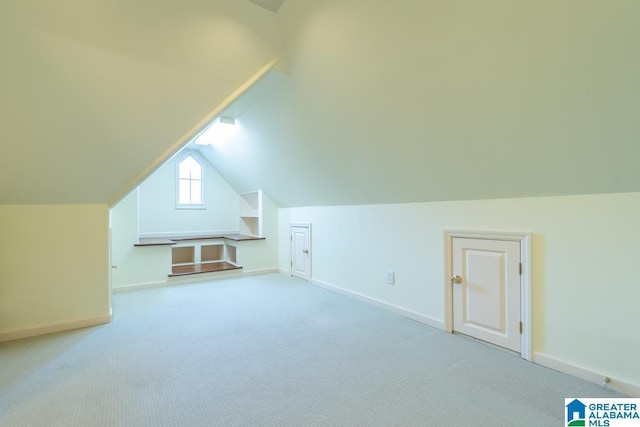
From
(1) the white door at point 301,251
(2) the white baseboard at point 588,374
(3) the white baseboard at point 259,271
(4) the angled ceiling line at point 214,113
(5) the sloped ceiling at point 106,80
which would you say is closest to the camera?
(2) the white baseboard at point 588,374

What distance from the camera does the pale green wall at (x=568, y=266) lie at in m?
1.80

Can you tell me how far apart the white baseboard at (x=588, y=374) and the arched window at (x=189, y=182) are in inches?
226

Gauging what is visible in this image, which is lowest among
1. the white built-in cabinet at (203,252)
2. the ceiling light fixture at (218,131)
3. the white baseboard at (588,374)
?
the white baseboard at (588,374)

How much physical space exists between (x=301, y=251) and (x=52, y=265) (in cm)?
305

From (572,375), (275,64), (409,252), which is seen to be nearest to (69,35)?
(275,64)

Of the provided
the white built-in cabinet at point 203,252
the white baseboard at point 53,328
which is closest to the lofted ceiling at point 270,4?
the white baseboard at point 53,328

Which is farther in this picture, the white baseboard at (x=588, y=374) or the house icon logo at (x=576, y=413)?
the white baseboard at (x=588, y=374)

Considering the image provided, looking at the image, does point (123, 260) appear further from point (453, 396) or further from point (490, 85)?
point (490, 85)

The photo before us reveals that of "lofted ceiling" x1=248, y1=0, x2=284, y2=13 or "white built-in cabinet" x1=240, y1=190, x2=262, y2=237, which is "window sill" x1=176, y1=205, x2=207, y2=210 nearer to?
"white built-in cabinet" x1=240, y1=190, x2=262, y2=237

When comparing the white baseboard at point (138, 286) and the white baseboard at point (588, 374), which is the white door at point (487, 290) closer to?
the white baseboard at point (588, 374)

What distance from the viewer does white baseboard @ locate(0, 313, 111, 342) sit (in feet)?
8.84

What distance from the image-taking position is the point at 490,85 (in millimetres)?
1794

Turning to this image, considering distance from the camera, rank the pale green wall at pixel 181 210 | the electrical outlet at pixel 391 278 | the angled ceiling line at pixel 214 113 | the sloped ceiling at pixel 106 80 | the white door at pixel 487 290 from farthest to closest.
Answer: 1. the pale green wall at pixel 181 210
2. the electrical outlet at pixel 391 278
3. the angled ceiling line at pixel 214 113
4. the white door at pixel 487 290
5. the sloped ceiling at pixel 106 80

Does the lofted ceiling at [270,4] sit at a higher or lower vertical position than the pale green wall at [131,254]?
higher
